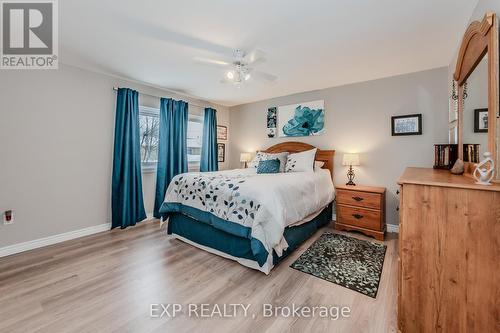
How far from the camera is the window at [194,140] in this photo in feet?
14.6

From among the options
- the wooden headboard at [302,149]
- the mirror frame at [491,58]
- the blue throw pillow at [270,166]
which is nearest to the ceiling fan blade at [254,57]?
the mirror frame at [491,58]

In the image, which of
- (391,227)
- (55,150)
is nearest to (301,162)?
(391,227)

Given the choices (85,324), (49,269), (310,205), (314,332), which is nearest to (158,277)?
(85,324)

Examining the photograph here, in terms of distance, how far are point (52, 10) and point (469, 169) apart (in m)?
3.62

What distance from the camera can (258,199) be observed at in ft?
6.82

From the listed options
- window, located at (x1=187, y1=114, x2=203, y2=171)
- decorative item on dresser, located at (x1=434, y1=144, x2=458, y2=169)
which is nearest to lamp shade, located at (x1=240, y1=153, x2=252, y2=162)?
window, located at (x1=187, y1=114, x2=203, y2=171)

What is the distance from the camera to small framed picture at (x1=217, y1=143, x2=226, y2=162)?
5.05 m

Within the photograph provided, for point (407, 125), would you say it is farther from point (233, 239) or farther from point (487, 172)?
point (233, 239)

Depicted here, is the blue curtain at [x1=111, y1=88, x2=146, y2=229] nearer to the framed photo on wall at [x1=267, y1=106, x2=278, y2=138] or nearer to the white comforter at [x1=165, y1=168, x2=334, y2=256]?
the white comforter at [x1=165, y1=168, x2=334, y2=256]

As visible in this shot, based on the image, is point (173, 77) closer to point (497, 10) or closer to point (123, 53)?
point (123, 53)

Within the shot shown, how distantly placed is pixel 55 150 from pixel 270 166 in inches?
119

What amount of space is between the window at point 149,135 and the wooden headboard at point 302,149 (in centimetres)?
220

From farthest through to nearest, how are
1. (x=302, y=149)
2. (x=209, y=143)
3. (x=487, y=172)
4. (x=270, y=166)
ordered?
(x=209, y=143)
(x=302, y=149)
(x=270, y=166)
(x=487, y=172)

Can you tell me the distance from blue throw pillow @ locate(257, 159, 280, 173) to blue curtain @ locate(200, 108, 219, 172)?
152 cm
